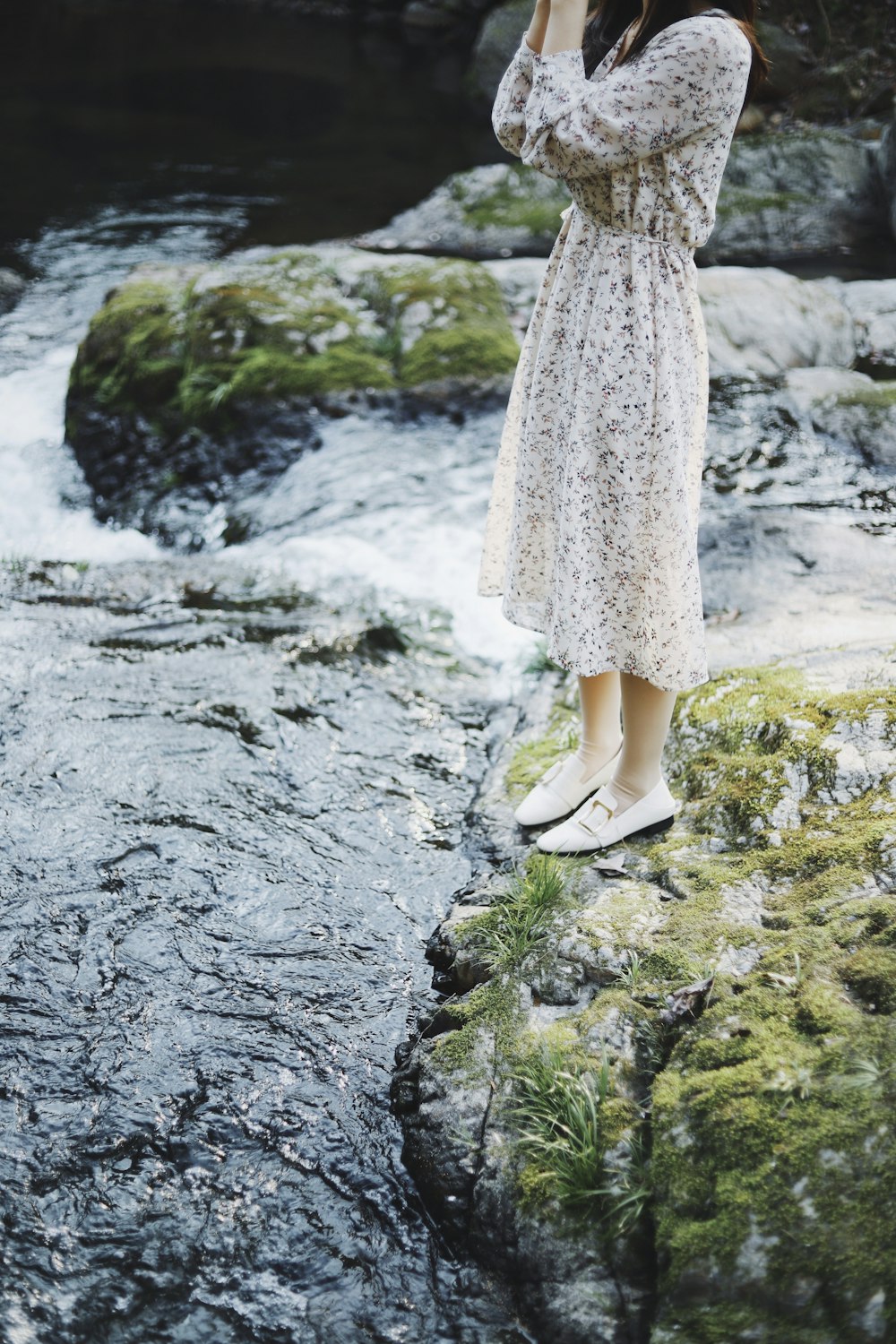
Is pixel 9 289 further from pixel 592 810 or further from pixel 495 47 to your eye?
pixel 495 47

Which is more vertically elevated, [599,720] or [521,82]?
[521,82]

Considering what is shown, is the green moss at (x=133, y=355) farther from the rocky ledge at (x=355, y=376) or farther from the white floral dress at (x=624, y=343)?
the white floral dress at (x=624, y=343)

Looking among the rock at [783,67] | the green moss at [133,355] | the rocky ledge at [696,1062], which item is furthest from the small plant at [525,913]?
the rock at [783,67]

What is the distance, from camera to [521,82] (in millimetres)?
2660

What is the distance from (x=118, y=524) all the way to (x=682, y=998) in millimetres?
4776

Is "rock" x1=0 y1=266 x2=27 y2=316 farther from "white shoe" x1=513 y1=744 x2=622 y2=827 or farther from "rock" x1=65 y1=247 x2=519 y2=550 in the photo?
"white shoe" x1=513 y1=744 x2=622 y2=827

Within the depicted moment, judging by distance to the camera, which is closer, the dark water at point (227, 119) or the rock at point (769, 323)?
the rock at point (769, 323)

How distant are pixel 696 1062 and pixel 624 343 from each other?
1675 millimetres

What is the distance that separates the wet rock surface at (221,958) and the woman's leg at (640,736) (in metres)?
0.64

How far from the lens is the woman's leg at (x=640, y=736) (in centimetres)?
291

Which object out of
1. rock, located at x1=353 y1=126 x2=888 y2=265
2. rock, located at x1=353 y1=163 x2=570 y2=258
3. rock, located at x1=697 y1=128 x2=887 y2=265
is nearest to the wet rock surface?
rock, located at x1=353 y1=163 x2=570 y2=258

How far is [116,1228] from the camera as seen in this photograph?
89.9 inches

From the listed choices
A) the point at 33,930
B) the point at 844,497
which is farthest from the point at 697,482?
the point at 844,497

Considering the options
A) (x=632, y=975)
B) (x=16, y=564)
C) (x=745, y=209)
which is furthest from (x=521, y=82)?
(x=745, y=209)
